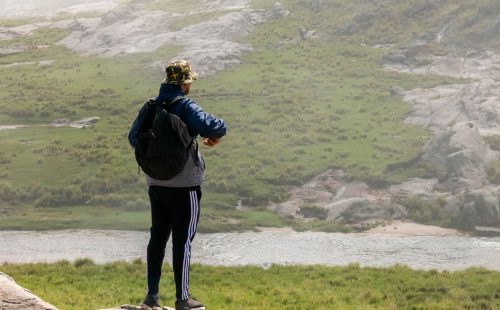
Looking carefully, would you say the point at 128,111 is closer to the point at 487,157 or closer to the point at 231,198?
the point at 231,198

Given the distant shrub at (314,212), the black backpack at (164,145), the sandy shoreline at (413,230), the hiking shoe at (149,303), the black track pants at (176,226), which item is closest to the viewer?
the black backpack at (164,145)

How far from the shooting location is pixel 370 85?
8512cm

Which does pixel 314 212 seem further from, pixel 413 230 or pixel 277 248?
pixel 277 248

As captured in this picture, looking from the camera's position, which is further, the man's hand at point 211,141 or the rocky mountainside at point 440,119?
the rocky mountainside at point 440,119

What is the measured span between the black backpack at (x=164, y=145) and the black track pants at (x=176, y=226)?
400 millimetres

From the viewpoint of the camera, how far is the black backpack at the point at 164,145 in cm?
940

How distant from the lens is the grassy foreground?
2085 centimetres

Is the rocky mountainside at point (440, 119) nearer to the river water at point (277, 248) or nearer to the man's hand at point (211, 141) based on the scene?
the river water at point (277, 248)

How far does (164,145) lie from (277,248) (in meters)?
28.9

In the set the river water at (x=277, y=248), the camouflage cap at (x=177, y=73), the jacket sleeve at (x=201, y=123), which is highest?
the camouflage cap at (x=177, y=73)

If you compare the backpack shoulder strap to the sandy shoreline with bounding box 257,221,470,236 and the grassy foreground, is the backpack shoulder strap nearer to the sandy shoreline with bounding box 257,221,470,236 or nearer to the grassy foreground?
the grassy foreground

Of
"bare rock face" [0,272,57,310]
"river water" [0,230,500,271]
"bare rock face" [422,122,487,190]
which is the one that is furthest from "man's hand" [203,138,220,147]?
"bare rock face" [422,122,487,190]

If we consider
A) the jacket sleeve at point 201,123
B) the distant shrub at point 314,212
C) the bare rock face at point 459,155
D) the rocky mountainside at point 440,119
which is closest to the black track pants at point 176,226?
the jacket sleeve at point 201,123

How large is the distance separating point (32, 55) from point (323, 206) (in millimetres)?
80615
